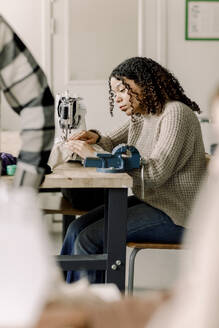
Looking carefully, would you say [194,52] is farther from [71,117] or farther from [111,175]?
[111,175]

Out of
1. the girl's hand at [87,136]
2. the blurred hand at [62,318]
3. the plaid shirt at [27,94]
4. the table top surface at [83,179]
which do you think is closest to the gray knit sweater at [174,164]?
the table top surface at [83,179]

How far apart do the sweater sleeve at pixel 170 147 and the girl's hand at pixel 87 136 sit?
0.44 m

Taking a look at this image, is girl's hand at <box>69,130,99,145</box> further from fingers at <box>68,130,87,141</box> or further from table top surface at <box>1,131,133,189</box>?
table top surface at <box>1,131,133,189</box>

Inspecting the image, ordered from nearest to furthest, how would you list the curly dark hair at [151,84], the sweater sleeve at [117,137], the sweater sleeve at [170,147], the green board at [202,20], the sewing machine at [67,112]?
1. the sweater sleeve at [170,147]
2. the curly dark hair at [151,84]
3. the sewing machine at [67,112]
4. the sweater sleeve at [117,137]
5. the green board at [202,20]

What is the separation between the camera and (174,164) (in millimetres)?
2510

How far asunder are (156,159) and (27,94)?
3.46 feet

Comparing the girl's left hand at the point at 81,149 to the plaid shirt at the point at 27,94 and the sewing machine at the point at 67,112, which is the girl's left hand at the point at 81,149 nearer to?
the sewing machine at the point at 67,112

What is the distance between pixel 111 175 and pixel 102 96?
2.52 m

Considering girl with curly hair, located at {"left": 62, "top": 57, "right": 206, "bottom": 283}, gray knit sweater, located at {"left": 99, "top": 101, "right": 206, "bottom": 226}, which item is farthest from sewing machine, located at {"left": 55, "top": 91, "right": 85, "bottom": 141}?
gray knit sweater, located at {"left": 99, "top": 101, "right": 206, "bottom": 226}

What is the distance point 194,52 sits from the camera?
4.79m

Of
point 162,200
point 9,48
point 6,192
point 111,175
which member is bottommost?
point 162,200

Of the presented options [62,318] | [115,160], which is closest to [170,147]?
[115,160]

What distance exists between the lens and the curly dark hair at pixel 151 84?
271 cm

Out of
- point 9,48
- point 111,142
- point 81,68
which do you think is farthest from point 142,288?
point 9,48
